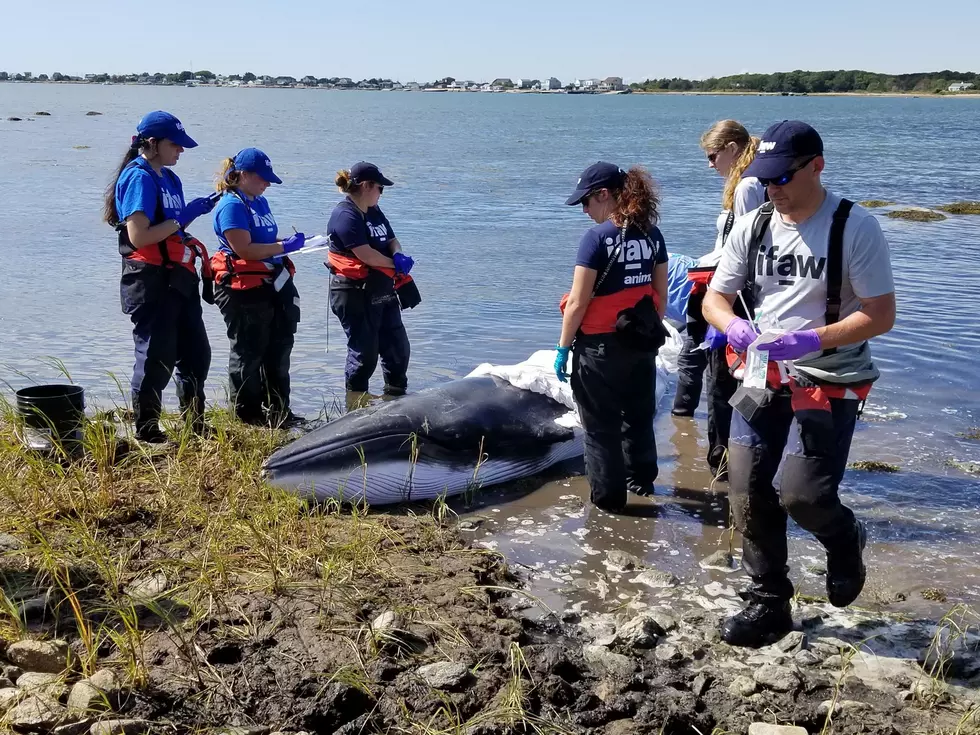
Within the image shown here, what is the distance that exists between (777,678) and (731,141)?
3458mm

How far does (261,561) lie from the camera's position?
429 centimetres

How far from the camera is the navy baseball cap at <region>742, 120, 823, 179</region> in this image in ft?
11.8

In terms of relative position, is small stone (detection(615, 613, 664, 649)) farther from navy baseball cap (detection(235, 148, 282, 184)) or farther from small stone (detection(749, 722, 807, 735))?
navy baseball cap (detection(235, 148, 282, 184))

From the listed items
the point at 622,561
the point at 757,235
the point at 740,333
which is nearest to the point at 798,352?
the point at 740,333

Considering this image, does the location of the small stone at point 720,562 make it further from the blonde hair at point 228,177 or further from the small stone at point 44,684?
the blonde hair at point 228,177

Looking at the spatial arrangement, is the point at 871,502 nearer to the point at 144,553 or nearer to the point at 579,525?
the point at 579,525

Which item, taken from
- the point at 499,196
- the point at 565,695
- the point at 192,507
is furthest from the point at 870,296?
the point at 499,196

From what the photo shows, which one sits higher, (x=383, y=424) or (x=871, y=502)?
(x=383, y=424)

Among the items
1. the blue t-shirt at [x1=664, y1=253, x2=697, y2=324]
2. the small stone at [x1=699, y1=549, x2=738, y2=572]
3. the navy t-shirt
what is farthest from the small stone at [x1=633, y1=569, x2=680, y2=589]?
the blue t-shirt at [x1=664, y1=253, x2=697, y2=324]

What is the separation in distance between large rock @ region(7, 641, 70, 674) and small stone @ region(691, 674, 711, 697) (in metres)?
2.30

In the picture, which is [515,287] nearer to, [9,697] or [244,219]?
[244,219]

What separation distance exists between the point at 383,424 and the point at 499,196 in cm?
1861

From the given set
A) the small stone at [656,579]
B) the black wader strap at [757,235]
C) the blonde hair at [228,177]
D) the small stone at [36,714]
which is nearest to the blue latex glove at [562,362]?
the small stone at [656,579]

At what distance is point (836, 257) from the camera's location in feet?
11.8
